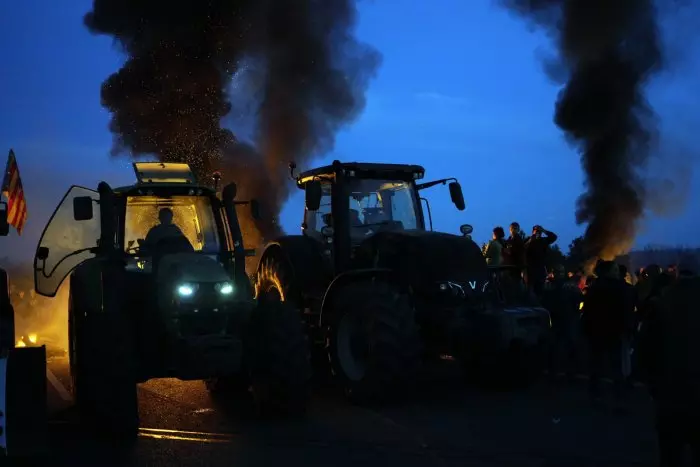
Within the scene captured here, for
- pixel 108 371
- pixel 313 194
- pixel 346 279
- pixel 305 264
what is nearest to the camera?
pixel 108 371

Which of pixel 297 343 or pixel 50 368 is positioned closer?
pixel 297 343

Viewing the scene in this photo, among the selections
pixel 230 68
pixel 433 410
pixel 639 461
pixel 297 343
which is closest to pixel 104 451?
pixel 297 343

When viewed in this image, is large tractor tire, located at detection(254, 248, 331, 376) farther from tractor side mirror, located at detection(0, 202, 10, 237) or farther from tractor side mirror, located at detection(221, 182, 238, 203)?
tractor side mirror, located at detection(0, 202, 10, 237)

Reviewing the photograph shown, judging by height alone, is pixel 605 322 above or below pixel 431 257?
below

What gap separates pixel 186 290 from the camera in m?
6.96

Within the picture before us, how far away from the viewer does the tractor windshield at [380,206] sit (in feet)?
32.8

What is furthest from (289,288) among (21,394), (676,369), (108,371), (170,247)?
(676,369)

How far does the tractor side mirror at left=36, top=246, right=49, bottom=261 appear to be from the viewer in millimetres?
8234

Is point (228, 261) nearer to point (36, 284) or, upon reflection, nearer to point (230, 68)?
point (36, 284)

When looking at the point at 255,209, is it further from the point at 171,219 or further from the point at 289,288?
the point at 289,288

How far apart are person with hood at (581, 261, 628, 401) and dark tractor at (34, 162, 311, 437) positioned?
2.86 meters

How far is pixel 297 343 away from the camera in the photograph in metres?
7.39

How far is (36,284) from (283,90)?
17492mm

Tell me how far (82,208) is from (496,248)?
22.2 ft
